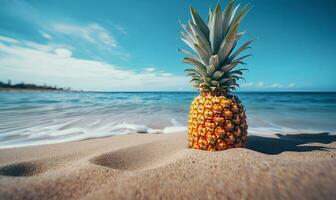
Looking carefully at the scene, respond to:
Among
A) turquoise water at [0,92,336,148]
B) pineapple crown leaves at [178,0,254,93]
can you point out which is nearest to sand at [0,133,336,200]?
pineapple crown leaves at [178,0,254,93]

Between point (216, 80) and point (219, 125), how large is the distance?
721 mm

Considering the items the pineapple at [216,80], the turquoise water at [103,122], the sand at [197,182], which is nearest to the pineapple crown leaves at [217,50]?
the pineapple at [216,80]

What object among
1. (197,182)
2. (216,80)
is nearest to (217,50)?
(216,80)

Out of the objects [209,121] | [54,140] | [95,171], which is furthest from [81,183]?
[54,140]

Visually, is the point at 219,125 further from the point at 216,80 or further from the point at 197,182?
the point at 197,182

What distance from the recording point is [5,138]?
11.4ft

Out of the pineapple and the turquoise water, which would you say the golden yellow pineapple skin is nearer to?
the pineapple

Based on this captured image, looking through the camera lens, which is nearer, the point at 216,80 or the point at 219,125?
the point at 219,125

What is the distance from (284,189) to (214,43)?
204 centimetres

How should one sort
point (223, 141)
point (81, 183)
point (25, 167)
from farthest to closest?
point (223, 141)
point (25, 167)
point (81, 183)

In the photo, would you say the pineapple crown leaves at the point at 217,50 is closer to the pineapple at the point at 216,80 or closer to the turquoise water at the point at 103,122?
the pineapple at the point at 216,80

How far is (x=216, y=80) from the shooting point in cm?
237

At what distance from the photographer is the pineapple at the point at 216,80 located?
2.08 metres

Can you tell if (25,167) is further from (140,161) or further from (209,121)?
(209,121)
